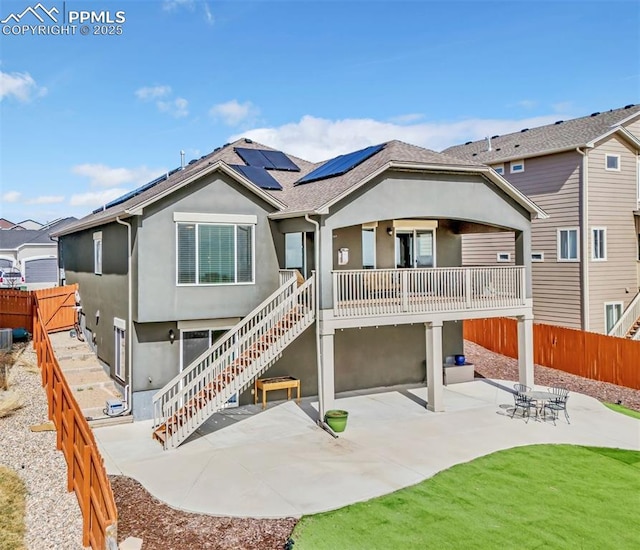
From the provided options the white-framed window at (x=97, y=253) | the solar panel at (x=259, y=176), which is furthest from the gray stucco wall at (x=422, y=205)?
the white-framed window at (x=97, y=253)

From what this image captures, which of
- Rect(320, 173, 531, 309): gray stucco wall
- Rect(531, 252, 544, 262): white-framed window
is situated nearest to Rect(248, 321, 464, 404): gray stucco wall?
Rect(320, 173, 531, 309): gray stucco wall

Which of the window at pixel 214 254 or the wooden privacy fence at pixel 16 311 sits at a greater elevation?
the window at pixel 214 254

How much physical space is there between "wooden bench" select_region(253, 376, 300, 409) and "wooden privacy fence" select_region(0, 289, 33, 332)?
11315 mm

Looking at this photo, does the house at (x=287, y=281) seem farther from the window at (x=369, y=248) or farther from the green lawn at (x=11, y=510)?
the green lawn at (x=11, y=510)

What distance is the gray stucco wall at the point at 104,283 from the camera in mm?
16131

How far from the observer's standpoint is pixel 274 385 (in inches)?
623

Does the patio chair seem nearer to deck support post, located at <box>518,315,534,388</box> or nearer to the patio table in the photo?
the patio table

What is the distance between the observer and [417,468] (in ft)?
36.7

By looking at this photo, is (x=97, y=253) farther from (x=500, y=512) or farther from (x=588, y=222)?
(x=588, y=222)

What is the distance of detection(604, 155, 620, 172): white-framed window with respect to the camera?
23.5m

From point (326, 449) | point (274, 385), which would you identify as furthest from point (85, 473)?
point (274, 385)

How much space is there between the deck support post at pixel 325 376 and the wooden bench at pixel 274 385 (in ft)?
6.50

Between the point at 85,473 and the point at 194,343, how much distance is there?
7.88 metres

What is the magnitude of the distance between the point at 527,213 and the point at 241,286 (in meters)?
10.2
